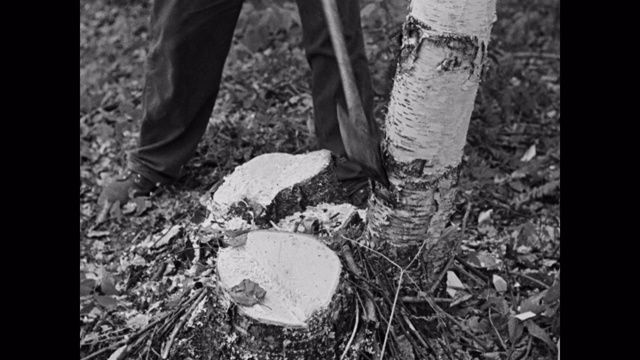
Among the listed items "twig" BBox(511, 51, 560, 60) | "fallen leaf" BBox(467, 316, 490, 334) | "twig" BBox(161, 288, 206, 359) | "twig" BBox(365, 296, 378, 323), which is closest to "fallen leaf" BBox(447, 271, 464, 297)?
"fallen leaf" BBox(467, 316, 490, 334)

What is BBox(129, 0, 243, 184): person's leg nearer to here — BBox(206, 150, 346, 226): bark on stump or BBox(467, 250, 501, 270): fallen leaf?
BBox(206, 150, 346, 226): bark on stump

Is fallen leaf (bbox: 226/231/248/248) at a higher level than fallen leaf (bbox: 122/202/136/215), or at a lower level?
higher

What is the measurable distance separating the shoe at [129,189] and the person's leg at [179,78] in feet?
0.10

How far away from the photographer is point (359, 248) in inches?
93.6

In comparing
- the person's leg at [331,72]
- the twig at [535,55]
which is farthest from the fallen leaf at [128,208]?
the twig at [535,55]

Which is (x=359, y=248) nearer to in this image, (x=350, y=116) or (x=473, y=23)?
(x=350, y=116)

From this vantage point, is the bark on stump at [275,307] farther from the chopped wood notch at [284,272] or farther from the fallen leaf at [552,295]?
the fallen leaf at [552,295]

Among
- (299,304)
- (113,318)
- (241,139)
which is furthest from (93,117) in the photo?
(299,304)

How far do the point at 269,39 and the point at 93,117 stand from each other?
3.74ft

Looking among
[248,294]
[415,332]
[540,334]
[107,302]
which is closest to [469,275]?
[540,334]

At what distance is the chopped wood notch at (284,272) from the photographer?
200 centimetres

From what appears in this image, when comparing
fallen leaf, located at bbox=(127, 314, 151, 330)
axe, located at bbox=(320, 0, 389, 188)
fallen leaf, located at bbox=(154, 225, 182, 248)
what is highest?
axe, located at bbox=(320, 0, 389, 188)

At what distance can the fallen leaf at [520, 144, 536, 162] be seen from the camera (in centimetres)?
391

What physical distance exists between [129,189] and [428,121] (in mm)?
1786
